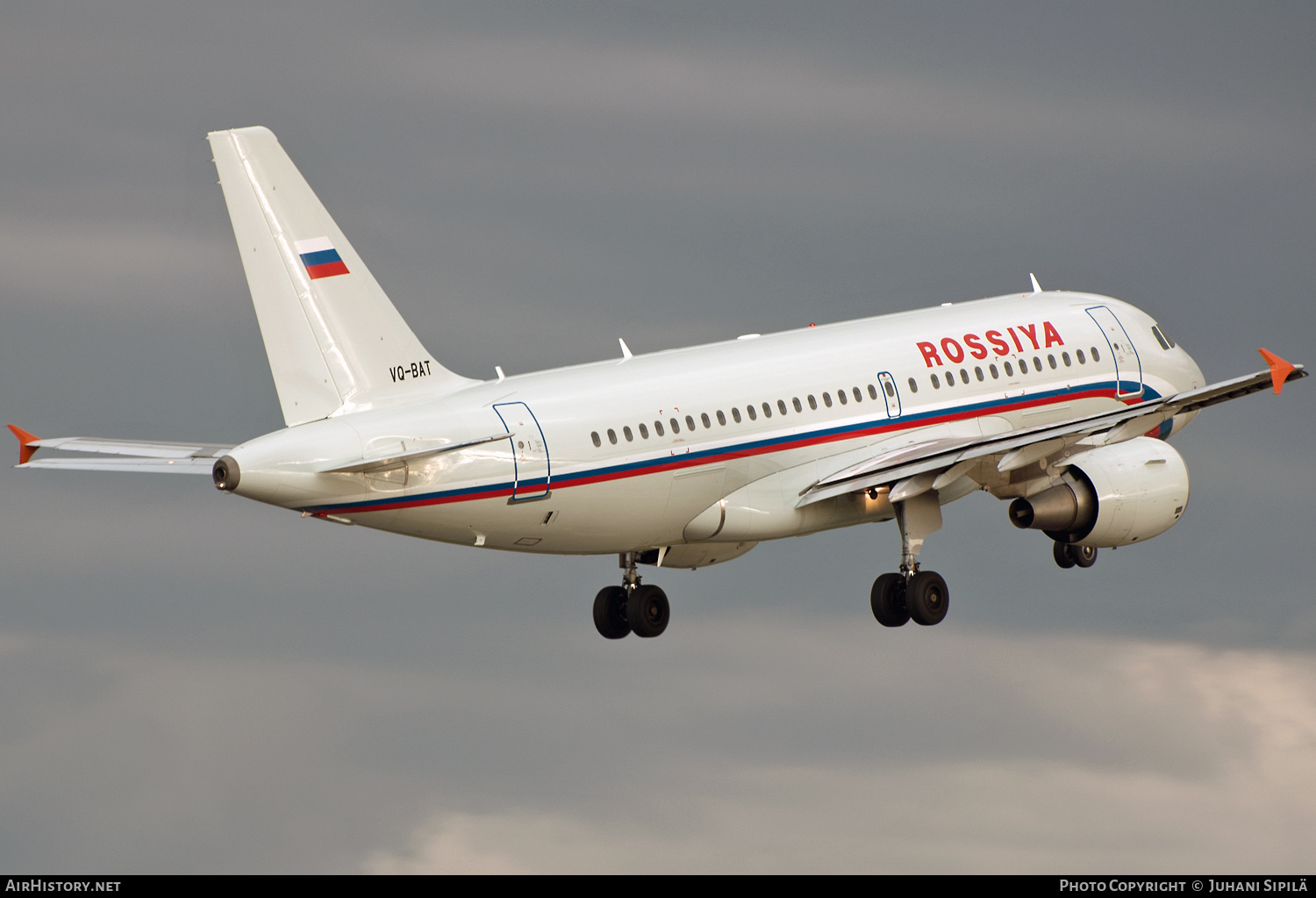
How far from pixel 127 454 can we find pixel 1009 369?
18.8 metres

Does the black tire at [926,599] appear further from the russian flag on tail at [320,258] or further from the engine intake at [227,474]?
the engine intake at [227,474]

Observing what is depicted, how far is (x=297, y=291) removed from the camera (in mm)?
43062

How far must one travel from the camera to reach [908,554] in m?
48.6

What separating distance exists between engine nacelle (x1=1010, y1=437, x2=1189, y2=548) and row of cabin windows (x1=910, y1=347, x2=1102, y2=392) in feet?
9.45

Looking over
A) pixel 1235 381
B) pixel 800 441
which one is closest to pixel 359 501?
pixel 800 441

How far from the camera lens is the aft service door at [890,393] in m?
49.0

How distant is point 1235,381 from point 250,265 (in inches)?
744

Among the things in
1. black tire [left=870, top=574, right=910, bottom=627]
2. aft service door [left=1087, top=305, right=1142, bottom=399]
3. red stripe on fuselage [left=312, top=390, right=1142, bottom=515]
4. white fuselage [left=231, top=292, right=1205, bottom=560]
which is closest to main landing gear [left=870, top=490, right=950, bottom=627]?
black tire [left=870, top=574, right=910, bottom=627]

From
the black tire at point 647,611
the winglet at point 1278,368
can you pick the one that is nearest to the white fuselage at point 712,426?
the black tire at point 647,611

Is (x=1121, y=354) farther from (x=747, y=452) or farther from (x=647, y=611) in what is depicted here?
(x=647, y=611)

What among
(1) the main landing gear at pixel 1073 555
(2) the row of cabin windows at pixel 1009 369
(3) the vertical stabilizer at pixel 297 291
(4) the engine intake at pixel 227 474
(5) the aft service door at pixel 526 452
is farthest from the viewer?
(1) the main landing gear at pixel 1073 555

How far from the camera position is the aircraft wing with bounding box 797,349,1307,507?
151ft

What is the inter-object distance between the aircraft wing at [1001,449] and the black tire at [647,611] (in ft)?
15.4

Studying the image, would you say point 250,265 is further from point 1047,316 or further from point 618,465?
point 1047,316
